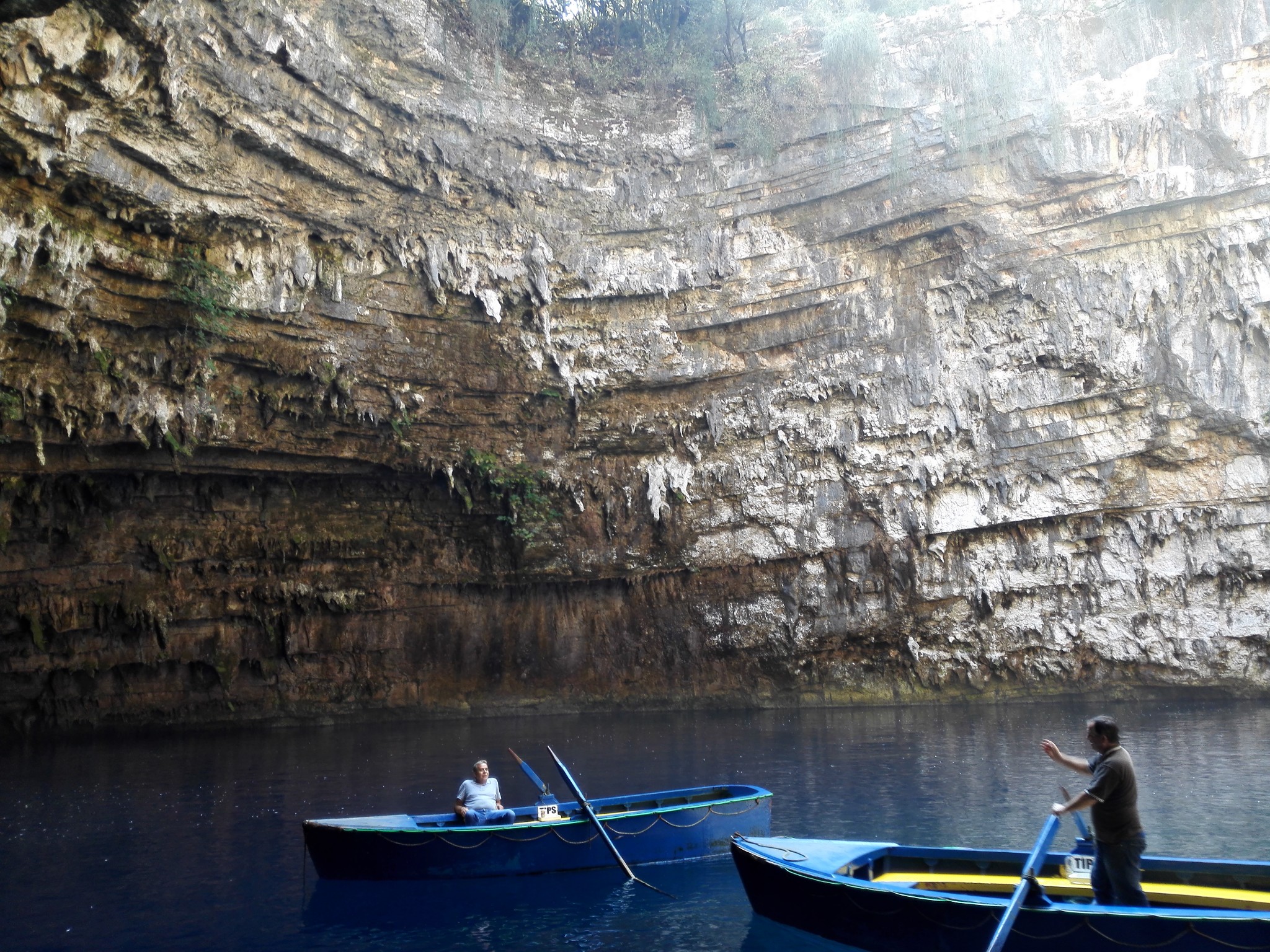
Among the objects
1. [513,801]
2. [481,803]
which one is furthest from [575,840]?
[513,801]

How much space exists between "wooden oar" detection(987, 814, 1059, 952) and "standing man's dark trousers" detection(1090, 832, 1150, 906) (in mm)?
416

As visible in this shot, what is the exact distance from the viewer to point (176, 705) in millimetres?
27734

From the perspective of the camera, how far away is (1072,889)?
7801mm

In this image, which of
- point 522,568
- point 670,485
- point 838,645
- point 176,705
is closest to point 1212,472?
point 838,645

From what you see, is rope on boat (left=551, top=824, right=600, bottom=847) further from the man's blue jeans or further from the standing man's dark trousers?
the standing man's dark trousers

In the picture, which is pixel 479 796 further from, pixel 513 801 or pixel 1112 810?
pixel 1112 810

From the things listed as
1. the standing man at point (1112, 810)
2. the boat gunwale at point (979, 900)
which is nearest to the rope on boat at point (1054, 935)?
the boat gunwale at point (979, 900)

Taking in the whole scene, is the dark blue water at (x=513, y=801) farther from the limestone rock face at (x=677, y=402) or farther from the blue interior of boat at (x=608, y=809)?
the limestone rock face at (x=677, y=402)

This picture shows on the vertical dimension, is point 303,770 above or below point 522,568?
below

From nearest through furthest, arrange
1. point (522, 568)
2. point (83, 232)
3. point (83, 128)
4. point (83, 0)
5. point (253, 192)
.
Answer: point (83, 0) < point (83, 128) < point (83, 232) < point (253, 192) < point (522, 568)

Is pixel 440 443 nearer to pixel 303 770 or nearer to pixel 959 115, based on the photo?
pixel 303 770

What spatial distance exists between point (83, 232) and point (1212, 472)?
29645 millimetres

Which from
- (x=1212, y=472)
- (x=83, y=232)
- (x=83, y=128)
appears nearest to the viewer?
(x=83, y=128)

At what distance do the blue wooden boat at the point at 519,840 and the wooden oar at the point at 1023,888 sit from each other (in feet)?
15.7
